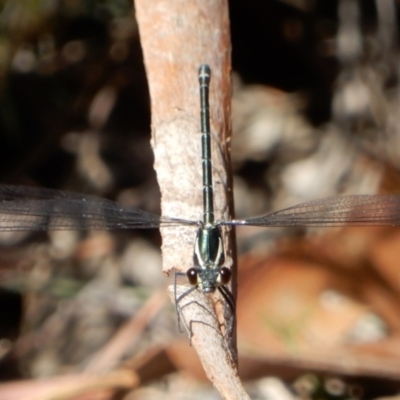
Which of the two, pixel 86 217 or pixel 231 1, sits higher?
pixel 231 1

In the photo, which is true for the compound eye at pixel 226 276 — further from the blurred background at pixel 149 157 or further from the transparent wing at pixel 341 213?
the blurred background at pixel 149 157

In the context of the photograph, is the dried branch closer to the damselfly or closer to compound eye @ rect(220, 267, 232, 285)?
compound eye @ rect(220, 267, 232, 285)

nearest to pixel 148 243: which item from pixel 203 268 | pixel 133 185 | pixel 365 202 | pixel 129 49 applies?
pixel 133 185

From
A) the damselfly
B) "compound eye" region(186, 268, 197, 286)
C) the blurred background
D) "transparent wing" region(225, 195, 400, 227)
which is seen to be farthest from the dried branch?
the blurred background

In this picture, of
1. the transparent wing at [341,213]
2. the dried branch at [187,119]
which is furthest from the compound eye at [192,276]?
the transparent wing at [341,213]

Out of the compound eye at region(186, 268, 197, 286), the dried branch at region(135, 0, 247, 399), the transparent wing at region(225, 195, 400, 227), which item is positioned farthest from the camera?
the transparent wing at region(225, 195, 400, 227)

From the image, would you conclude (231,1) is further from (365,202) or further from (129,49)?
(365,202)
